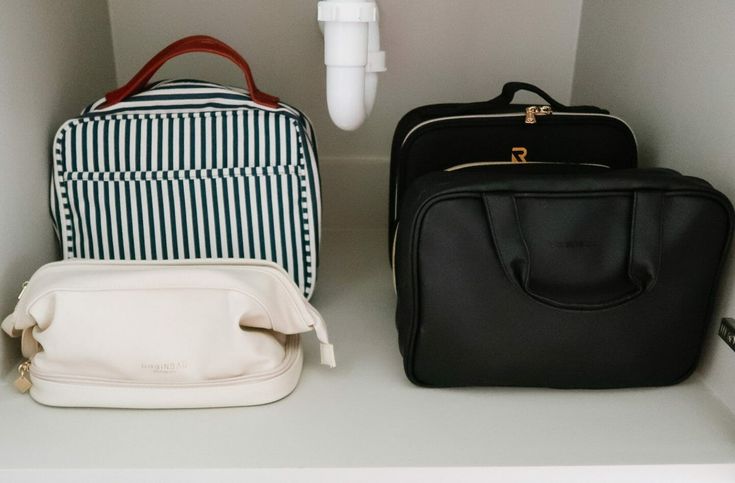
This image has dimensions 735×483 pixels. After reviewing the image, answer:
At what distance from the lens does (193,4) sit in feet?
3.35

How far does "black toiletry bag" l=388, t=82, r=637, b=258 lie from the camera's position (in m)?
0.80

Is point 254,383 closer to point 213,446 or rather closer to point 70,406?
point 213,446

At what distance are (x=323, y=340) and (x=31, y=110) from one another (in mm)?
444

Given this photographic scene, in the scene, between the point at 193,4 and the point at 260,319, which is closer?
the point at 260,319

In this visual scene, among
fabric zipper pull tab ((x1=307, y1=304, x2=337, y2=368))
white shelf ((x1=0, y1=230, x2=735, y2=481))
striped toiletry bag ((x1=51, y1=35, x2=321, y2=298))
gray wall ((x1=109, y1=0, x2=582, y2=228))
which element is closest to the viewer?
white shelf ((x1=0, y1=230, x2=735, y2=481))

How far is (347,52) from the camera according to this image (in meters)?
0.72

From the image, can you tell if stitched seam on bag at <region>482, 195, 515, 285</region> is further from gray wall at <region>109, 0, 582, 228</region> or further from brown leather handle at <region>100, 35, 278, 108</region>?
gray wall at <region>109, 0, 582, 228</region>

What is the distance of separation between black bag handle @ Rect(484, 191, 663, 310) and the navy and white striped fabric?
258 mm

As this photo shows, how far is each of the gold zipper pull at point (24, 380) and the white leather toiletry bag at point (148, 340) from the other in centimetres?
1

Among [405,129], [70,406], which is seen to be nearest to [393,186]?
[405,129]

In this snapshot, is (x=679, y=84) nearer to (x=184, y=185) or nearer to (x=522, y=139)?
(x=522, y=139)

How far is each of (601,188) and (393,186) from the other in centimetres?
34

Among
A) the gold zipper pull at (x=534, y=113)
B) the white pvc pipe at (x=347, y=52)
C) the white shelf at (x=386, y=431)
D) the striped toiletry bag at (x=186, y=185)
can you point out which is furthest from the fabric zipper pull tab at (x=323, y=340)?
the gold zipper pull at (x=534, y=113)

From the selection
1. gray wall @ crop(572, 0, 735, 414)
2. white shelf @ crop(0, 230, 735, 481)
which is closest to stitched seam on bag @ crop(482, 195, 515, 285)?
white shelf @ crop(0, 230, 735, 481)
